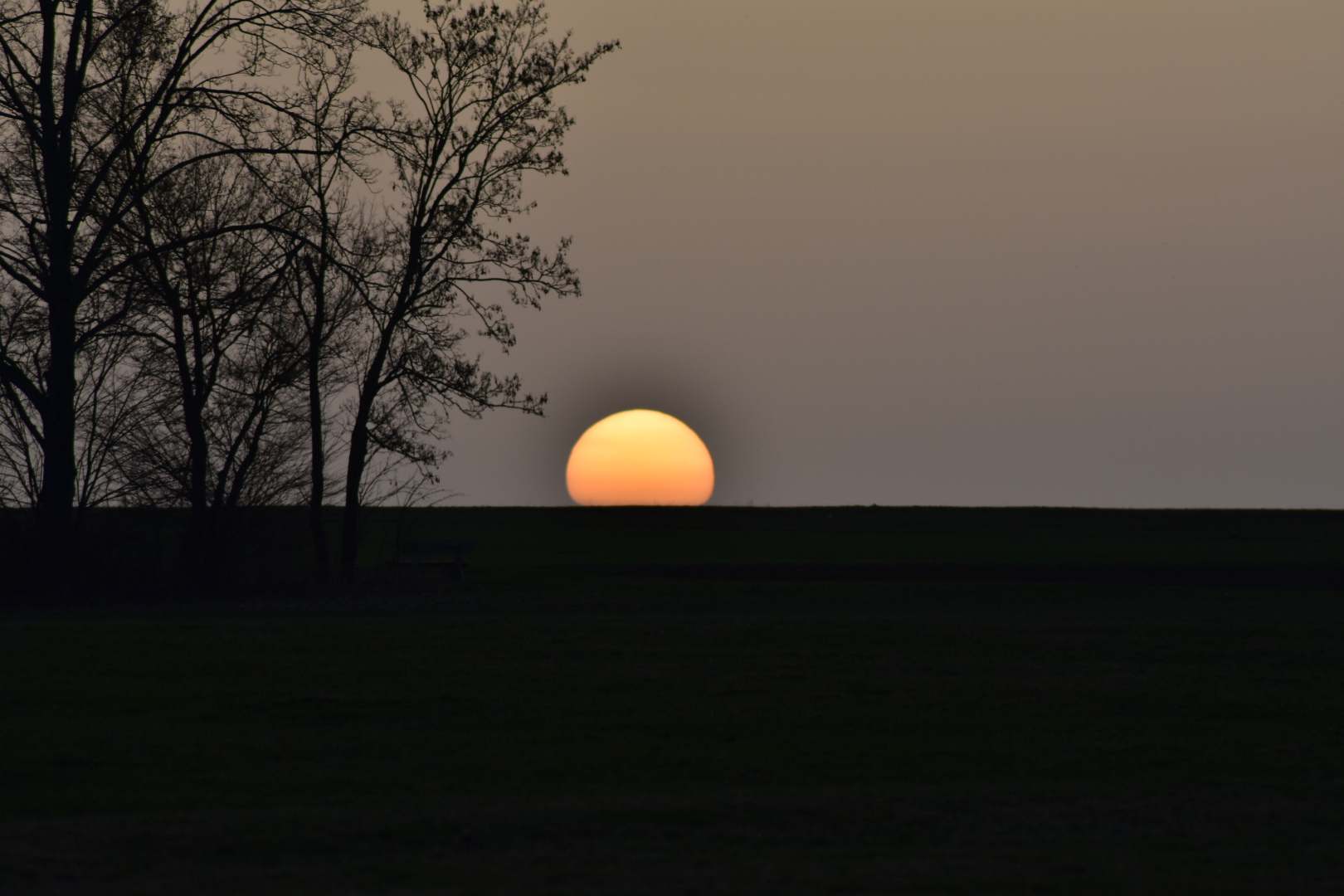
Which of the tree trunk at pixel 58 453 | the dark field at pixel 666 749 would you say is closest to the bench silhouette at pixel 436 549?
the dark field at pixel 666 749

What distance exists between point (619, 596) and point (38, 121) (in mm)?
12653

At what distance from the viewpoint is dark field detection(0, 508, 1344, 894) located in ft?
23.2

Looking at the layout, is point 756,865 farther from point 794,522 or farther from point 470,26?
point 794,522

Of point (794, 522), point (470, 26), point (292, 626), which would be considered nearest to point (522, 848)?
point (292, 626)

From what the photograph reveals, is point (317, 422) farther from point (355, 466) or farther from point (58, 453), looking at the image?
point (58, 453)

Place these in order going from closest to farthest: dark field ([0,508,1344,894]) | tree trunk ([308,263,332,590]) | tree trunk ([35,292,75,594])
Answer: dark field ([0,508,1344,894]) < tree trunk ([35,292,75,594]) < tree trunk ([308,263,332,590])

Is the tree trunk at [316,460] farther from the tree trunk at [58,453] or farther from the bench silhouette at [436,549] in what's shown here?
the tree trunk at [58,453]

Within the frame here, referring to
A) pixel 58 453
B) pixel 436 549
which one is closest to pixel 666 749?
pixel 58 453

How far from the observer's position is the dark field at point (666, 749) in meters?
7.07

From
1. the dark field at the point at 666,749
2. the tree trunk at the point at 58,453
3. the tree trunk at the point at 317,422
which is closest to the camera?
the dark field at the point at 666,749

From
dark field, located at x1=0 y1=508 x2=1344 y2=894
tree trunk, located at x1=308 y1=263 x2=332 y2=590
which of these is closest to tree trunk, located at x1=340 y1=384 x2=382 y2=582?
tree trunk, located at x1=308 y1=263 x2=332 y2=590

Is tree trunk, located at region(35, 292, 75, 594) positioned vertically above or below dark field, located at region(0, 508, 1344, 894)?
above

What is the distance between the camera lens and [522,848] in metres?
7.38

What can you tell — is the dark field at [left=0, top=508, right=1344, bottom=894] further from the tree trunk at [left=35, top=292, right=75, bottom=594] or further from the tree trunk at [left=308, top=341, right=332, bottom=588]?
the tree trunk at [left=308, top=341, right=332, bottom=588]
